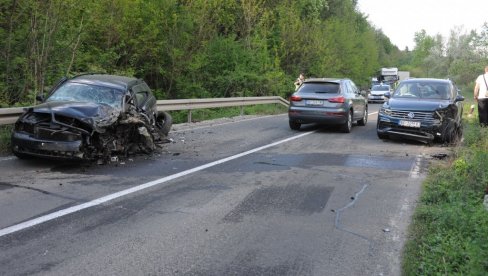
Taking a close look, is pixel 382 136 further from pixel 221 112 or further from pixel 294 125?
pixel 221 112

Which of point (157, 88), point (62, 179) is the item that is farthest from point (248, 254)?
point (157, 88)

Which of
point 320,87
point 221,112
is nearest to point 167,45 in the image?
point 221,112

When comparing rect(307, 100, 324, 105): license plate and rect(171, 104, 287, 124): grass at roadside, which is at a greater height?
rect(307, 100, 324, 105): license plate

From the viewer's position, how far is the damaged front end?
7930mm

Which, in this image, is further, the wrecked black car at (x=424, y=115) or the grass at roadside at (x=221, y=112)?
the grass at roadside at (x=221, y=112)

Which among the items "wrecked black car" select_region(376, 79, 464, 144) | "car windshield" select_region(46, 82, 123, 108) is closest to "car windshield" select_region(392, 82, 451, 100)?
"wrecked black car" select_region(376, 79, 464, 144)

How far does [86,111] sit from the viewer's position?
8414 mm

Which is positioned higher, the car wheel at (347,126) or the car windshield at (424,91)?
the car windshield at (424,91)

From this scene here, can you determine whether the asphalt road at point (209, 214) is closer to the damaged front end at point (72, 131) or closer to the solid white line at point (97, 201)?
the solid white line at point (97, 201)

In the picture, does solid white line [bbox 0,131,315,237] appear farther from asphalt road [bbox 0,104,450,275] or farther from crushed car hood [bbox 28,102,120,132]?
crushed car hood [bbox 28,102,120,132]

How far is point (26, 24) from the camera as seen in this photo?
13.3 metres

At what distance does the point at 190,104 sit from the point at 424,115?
8.30 meters

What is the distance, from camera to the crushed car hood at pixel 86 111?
8.17 metres

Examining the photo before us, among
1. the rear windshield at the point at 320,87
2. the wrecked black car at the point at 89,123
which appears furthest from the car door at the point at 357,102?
the wrecked black car at the point at 89,123
